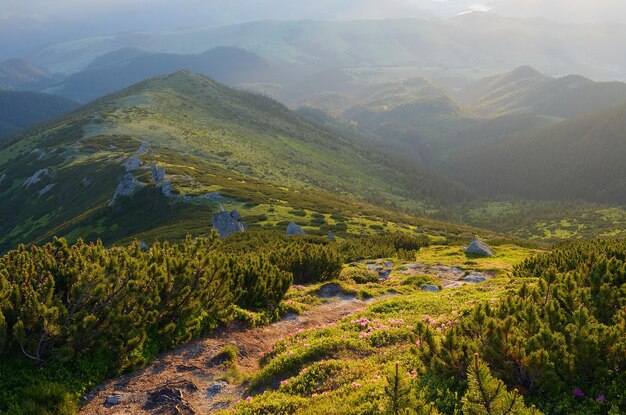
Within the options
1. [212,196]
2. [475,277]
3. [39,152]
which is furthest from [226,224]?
[39,152]

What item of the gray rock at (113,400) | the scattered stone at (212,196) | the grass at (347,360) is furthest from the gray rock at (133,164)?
the gray rock at (113,400)

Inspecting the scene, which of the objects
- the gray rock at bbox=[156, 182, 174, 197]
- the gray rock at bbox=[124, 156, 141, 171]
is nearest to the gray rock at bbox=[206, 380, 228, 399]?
the gray rock at bbox=[156, 182, 174, 197]

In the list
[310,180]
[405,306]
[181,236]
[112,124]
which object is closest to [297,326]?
[405,306]

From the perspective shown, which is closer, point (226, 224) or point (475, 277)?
point (475, 277)

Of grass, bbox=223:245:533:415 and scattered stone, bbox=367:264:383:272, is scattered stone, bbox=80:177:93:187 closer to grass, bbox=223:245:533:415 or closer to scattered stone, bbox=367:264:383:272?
scattered stone, bbox=367:264:383:272

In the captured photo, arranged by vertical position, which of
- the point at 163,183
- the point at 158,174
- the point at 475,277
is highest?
the point at 475,277

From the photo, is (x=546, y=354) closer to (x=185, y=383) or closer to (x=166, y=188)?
(x=185, y=383)
